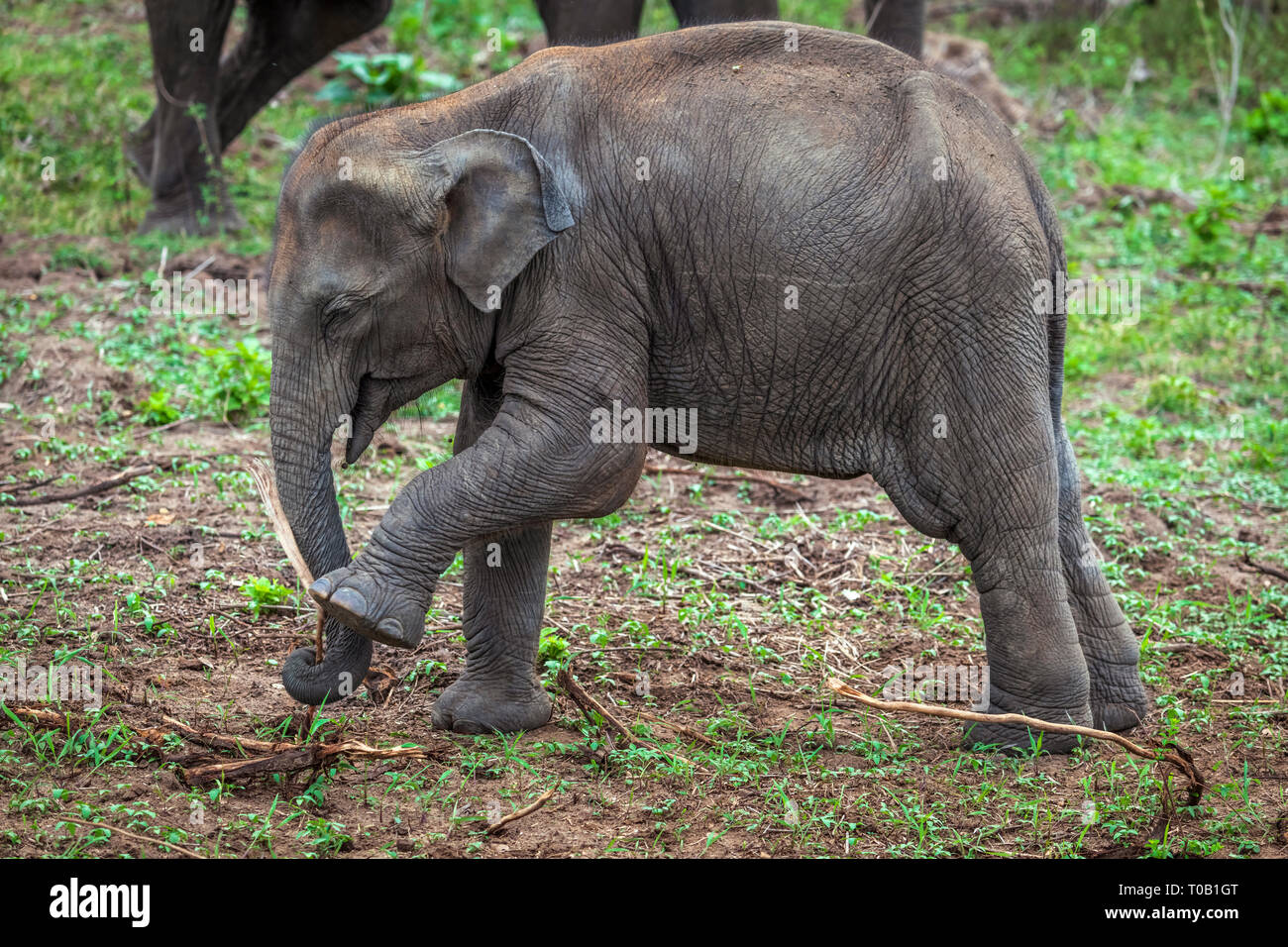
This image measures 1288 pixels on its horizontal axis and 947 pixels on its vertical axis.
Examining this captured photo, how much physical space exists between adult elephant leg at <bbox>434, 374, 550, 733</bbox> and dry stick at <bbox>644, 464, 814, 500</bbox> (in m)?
2.05

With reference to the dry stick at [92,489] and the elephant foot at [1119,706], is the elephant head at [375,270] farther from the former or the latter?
the elephant foot at [1119,706]

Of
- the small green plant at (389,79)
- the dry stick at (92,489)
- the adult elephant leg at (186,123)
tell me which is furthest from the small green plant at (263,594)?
the small green plant at (389,79)

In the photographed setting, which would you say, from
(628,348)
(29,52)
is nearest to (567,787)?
(628,348)

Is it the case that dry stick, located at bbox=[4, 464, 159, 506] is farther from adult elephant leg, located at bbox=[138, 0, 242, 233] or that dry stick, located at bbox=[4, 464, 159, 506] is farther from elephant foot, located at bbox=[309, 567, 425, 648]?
adult elephant leg, located at bbox=[138, 0, 242, 233]

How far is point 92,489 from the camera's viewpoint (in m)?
6.02

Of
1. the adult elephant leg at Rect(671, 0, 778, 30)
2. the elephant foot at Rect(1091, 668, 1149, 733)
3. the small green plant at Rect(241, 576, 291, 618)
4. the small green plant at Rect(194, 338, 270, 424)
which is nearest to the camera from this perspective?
the elephant foot at Rect(1091, 668, 1149, 733)

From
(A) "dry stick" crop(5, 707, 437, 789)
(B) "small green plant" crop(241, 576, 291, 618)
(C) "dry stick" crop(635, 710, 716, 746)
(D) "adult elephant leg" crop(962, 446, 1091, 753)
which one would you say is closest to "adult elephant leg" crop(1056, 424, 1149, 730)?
(D) "adult elephant leg" crop(962, 446, 1091, 753)

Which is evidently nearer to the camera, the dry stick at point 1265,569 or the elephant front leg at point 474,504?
the elephant front leg at point 474,504

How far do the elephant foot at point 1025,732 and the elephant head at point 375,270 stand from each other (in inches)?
74.7

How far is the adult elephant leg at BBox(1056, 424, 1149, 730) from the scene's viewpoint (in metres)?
4.80

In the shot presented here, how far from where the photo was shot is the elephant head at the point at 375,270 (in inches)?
157

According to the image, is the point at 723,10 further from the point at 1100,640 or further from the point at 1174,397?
the point at 1100,640

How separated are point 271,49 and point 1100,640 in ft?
19.7
